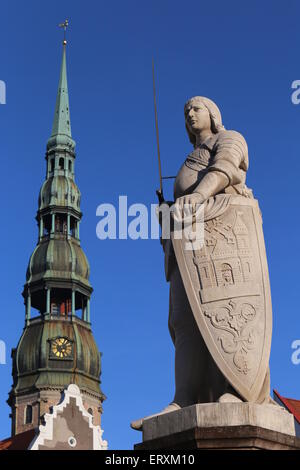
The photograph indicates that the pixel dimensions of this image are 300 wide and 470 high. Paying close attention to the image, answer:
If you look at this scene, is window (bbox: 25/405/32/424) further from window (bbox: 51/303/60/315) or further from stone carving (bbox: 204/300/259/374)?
stone carving (bbox: 204/300/259/374)

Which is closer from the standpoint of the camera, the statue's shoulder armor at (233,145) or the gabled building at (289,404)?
the statue's shoulder armor at (233,145)

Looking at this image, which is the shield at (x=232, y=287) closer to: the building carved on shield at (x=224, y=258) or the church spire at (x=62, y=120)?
the building carved on shield at (x=224, y=258)

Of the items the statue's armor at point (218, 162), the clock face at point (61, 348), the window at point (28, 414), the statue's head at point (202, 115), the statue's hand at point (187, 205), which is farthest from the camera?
the clock face at point (61, 348)

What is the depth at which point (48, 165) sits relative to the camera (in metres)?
78.0

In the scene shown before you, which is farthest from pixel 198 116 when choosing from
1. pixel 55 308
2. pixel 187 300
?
pixel 55 308

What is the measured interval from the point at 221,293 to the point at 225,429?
1.18 m

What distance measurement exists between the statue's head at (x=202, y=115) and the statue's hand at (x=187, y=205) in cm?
105

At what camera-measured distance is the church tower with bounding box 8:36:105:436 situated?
69062 millimetres

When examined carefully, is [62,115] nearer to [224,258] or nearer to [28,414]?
[28,414]

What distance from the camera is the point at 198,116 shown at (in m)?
8.25

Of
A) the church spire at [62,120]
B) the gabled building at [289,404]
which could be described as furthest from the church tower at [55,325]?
the gabled building at [289,404]

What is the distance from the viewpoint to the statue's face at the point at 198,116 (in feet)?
27.0

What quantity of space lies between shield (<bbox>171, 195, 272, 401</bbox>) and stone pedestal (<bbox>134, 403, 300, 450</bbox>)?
9.1 inches

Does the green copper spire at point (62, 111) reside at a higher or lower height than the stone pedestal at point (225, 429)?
higher
